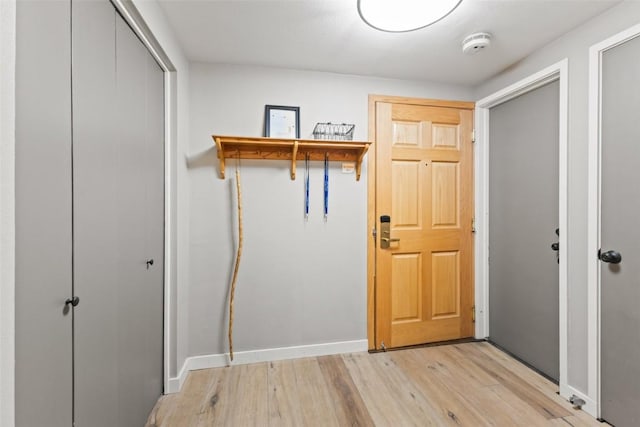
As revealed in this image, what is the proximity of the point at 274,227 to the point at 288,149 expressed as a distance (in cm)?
64

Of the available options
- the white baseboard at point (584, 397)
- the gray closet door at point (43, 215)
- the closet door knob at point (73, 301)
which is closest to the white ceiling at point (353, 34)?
the gray closet door at point (43, 215)

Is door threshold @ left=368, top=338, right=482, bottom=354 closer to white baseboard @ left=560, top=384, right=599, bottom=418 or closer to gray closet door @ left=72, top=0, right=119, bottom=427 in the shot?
white baseboard @ left=560, top=384, right=599, bottom=418

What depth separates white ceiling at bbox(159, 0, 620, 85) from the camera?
154 centimetres

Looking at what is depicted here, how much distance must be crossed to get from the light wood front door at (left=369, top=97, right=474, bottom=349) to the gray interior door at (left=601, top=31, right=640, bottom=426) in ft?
3.24

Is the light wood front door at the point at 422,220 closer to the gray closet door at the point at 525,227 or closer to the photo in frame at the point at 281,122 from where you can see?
the gray closet door at the point at 525,227

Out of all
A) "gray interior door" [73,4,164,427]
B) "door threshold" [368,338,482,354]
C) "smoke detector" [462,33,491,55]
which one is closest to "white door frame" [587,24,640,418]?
"smoke detector" [462,33,491,55]

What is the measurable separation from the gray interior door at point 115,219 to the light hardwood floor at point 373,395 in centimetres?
40

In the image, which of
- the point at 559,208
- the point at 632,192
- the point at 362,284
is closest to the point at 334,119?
the point at 362,284

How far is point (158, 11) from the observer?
1.51 meters

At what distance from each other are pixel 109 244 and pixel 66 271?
0.88ft

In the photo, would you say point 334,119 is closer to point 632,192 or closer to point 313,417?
point 632,192

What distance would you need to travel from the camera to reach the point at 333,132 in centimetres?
223

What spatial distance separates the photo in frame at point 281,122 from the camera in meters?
2.16

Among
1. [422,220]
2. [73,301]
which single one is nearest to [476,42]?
[422,220]
